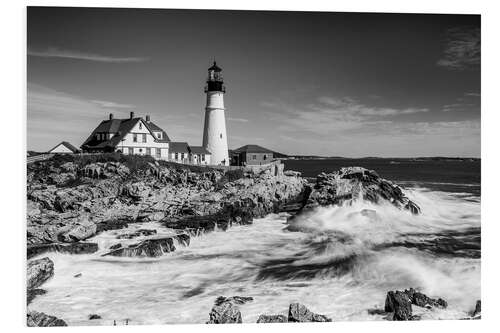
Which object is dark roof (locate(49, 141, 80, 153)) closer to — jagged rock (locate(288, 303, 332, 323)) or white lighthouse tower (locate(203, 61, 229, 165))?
white lighthouse tower (locate(203, 61, 229, 165))

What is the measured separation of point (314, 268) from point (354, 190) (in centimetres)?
295

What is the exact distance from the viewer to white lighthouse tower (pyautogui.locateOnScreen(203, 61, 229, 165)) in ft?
22.7

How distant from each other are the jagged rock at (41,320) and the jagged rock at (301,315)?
2927 mm

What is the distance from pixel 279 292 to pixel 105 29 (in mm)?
4622

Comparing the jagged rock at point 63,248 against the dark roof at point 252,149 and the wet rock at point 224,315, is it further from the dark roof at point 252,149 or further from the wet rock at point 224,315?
the dark roof at point 252,149

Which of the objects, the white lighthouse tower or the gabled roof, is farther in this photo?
the gabled roof

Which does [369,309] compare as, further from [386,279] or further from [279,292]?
[279,292]

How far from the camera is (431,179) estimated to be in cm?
819

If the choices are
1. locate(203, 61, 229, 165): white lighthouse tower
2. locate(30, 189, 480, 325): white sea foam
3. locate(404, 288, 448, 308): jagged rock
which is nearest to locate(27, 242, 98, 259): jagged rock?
locate(30, 189, 480, 325): white sea foam

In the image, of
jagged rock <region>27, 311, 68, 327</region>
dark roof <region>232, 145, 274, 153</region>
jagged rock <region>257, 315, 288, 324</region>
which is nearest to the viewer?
jagged rock <region>27, 311, 68, 327</region>

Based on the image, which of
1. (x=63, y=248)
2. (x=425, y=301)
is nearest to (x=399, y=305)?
(x=425, y=301)

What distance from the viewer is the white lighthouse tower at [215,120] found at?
6934 millimetres

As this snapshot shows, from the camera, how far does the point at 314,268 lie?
6051 mm

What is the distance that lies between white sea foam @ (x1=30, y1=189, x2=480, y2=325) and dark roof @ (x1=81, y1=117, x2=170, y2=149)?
7.10ft
